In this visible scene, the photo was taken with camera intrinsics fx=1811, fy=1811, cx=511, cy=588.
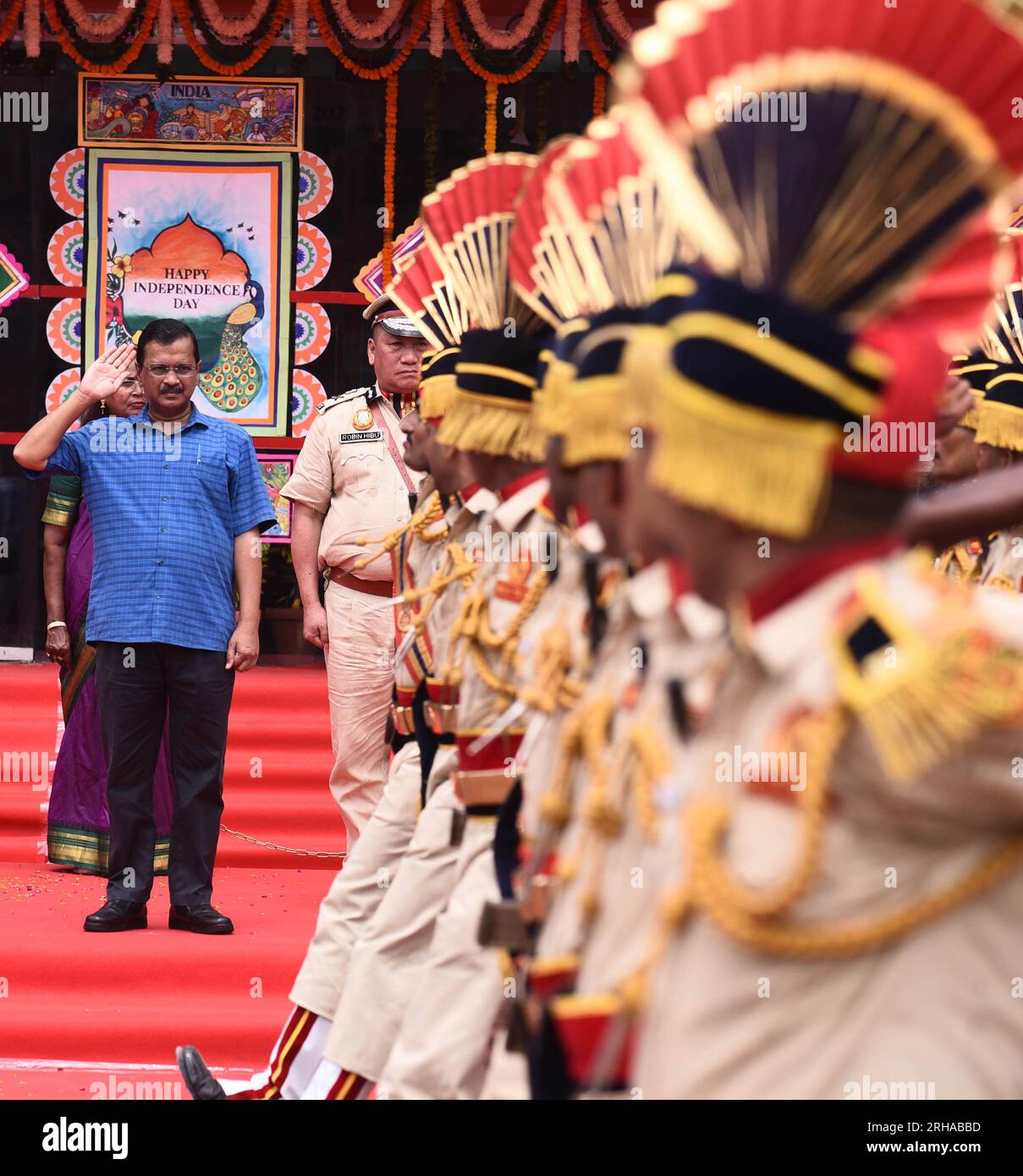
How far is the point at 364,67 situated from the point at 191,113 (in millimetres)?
945

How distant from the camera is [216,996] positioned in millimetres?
4645

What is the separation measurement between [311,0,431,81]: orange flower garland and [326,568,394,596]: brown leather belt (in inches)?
95.3

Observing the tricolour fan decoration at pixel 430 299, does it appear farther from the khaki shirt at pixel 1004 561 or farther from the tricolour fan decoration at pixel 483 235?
the khaki shirt at pixel 1004 561

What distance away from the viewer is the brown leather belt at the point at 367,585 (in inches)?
216

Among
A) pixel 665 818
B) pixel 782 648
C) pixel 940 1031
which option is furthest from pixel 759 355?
pixel 940 1031

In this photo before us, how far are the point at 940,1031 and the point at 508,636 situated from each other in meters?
1.62

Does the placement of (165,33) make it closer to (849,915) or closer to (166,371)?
(166,371)

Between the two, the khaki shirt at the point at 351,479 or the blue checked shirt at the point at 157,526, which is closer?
the blue checked shirt at the point at 157,526

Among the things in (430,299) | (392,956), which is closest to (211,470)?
(430,299)

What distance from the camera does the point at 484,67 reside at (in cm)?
698

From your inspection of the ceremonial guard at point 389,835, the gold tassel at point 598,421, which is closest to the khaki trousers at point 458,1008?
the ceremonial guard at point 389,835

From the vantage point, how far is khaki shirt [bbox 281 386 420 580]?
5.52 metres

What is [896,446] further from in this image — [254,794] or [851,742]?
[254,794]

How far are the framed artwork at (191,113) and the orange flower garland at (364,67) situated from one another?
54 cm
